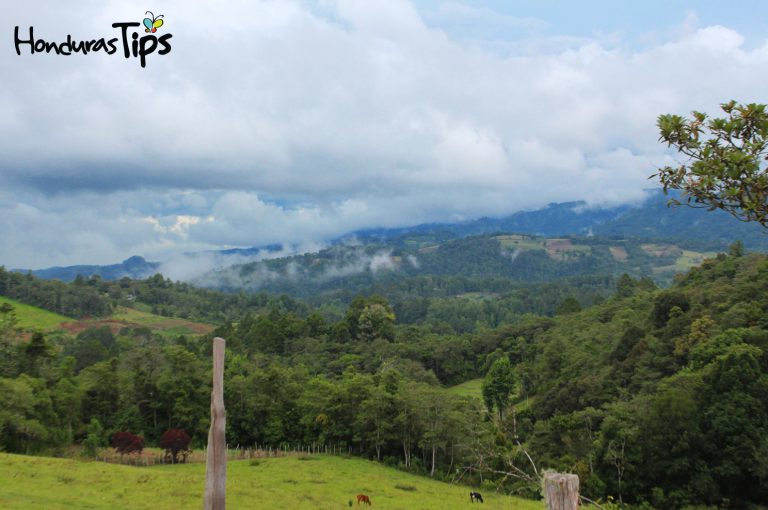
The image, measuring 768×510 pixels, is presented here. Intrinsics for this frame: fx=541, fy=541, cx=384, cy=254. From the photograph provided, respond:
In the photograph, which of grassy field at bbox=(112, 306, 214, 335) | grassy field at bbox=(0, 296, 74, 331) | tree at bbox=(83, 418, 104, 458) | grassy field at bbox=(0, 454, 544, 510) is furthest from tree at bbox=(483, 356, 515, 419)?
grassy field at bbox=(0, 296, 74, 331)

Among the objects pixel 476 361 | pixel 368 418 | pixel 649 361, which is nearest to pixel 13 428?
pixel 368 418

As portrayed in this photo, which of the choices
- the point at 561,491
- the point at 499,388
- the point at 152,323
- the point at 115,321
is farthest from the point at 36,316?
the point at 561,491

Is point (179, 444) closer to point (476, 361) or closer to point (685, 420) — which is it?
point (685, 420)

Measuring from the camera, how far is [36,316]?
12231 cm

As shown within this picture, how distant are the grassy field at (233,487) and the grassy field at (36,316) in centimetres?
9615

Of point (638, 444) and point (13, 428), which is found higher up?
point (13, 428)

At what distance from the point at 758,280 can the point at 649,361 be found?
13.7 meters

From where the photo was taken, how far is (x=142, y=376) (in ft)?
168

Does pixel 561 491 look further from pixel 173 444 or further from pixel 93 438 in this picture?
pixel 93 438

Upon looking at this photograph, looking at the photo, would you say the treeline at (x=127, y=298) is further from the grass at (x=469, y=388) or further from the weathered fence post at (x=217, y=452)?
the weathered fence post at (x=217, y=452)

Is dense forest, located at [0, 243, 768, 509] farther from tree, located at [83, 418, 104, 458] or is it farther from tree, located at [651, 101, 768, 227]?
tree, located at [651, 101, 768, 227]

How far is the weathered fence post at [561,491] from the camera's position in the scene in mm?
4808

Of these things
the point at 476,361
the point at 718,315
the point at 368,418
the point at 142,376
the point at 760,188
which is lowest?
the point at 476,361

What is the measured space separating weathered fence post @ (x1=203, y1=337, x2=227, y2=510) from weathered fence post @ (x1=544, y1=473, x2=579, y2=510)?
3064mm
